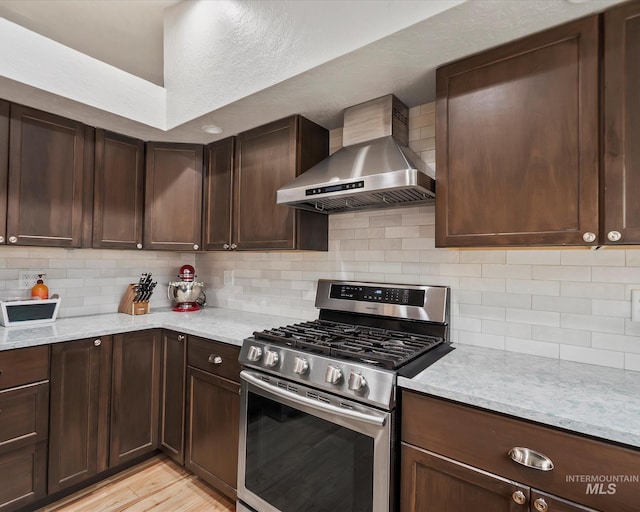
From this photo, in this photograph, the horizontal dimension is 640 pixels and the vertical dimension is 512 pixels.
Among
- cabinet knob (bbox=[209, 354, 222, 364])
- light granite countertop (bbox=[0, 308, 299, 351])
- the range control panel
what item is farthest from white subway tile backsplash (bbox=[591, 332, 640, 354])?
cabinet knob (bbox=[209, 354, 222, 364])

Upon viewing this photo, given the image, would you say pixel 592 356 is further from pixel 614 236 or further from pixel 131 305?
pixel 131 305

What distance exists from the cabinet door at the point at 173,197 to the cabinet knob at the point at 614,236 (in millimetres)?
2332

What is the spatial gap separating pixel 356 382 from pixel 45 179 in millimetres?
2128

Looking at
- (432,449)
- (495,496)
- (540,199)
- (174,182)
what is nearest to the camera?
(495,496)

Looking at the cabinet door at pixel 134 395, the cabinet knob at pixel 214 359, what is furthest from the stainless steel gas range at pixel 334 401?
the cabinet door at pixel 134 395

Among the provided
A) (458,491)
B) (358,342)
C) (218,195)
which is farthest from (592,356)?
(218,195)

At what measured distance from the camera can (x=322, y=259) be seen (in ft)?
7.40

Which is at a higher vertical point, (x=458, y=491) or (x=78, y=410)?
(x=458, y=491)

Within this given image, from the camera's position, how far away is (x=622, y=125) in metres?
1.11

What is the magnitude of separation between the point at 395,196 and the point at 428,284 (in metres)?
0.50

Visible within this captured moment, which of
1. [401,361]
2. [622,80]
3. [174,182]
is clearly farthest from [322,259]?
[622,80]

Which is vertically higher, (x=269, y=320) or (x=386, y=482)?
(x=269, y=320)

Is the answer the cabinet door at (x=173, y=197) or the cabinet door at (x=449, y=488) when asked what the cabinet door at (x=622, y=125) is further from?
the cabinet door at (x=173, y=197)

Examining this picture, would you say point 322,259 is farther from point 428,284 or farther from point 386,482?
point 386,482
